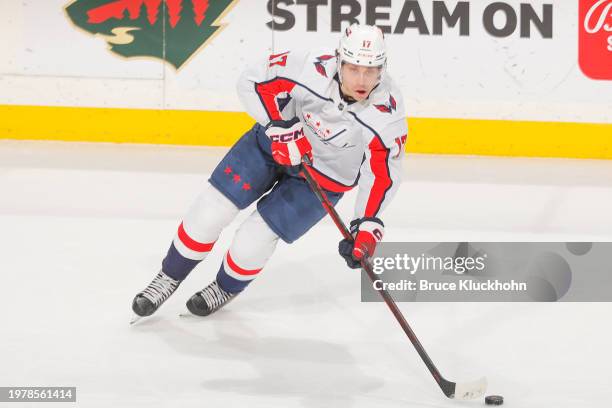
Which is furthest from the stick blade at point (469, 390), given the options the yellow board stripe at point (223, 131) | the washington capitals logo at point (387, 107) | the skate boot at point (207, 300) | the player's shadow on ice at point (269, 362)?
the yellow board stripe at point (223, 131)

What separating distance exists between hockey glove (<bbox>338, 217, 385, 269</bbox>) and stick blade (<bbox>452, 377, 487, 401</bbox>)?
1.45ft

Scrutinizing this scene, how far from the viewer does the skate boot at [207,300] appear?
A: 339cm

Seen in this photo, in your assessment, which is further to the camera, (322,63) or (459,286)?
(459,286)

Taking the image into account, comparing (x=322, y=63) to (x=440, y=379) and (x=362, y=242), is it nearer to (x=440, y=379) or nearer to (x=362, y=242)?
(x=362, y=242)

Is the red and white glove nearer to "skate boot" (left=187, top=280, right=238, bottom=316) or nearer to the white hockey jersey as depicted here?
the white hockey jersey

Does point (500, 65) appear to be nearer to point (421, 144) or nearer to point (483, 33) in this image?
point (483, 33)

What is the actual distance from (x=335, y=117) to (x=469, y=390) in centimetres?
90

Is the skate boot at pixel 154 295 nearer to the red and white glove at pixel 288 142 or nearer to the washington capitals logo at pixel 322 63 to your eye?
the red and white glove at pixel 288 142

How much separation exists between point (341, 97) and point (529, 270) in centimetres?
144

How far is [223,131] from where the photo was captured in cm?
650

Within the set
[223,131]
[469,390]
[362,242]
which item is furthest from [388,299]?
[223,131]

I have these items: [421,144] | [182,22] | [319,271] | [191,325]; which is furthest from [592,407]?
[182,22]

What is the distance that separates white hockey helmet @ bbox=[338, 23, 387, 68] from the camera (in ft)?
9.39

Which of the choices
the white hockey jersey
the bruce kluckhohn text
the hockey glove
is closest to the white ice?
the bruce kluckhohn text
